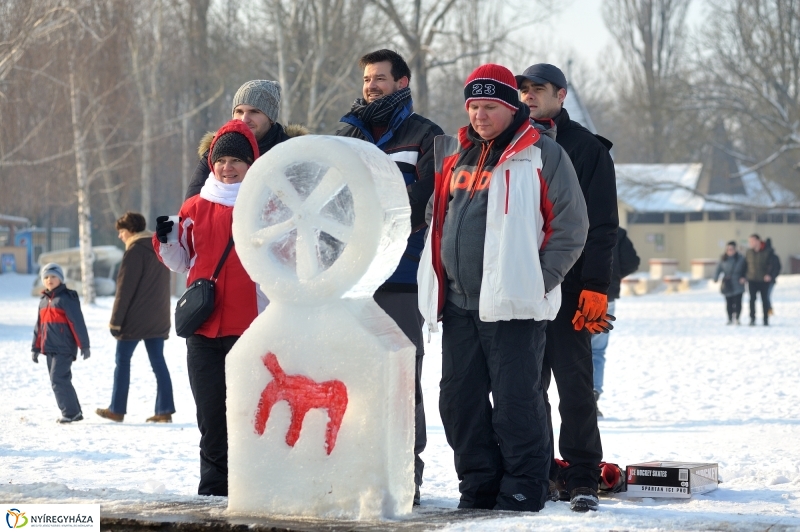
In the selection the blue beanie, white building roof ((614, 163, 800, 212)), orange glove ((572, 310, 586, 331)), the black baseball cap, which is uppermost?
white building roof ((614, 163, 800, 212))

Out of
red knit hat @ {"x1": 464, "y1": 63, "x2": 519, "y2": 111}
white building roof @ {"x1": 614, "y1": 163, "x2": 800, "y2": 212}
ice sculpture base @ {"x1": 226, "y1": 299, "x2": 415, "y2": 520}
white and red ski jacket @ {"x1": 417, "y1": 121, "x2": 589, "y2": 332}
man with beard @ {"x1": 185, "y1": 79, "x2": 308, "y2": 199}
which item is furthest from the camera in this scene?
white building roof @ {"x1": 614, "y1": 163, "x2": 800, "y2": 212}

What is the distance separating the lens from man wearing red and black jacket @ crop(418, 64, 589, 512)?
4152 millimetres

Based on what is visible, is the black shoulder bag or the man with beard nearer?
the black shoulder bag

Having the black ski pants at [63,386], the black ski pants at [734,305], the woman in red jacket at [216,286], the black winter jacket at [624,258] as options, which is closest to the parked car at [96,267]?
the black ski pants at [734,305]

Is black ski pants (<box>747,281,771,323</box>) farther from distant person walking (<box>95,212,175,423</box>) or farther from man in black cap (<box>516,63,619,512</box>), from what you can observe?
man in black cap (<box>516,63,619,512</box>)

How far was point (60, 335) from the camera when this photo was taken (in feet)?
26.6

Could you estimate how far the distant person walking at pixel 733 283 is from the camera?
19625 mm

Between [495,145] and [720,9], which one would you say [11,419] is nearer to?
[495,145]

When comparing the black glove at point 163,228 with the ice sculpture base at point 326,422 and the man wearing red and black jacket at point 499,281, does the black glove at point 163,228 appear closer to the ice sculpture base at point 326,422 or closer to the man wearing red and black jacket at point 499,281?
the ice sculpture base at point 326,422

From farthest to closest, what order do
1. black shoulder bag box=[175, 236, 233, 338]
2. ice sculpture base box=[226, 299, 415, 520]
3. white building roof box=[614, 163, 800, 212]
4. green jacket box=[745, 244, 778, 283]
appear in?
1. white building roof box=[614, 163, 800, 212]
2. green jacket box=[745, 244, 778, 283]
3. black shoulder bag box=[175, 236, 233, 338]
4. ice sculpture base box=[226, 299, 415, 520]

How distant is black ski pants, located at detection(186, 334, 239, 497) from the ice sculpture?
2.24 feet

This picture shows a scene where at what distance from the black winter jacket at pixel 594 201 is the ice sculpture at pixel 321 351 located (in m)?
1.13

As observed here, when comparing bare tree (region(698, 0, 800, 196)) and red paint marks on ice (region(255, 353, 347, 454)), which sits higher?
bare tree (region(698, 0, 800, 196))

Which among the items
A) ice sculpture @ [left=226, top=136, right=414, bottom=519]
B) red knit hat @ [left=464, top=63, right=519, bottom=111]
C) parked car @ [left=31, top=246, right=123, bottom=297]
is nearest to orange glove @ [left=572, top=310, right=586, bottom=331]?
red knit hat @ [left=464, top=63, right=519, bottom=111]
